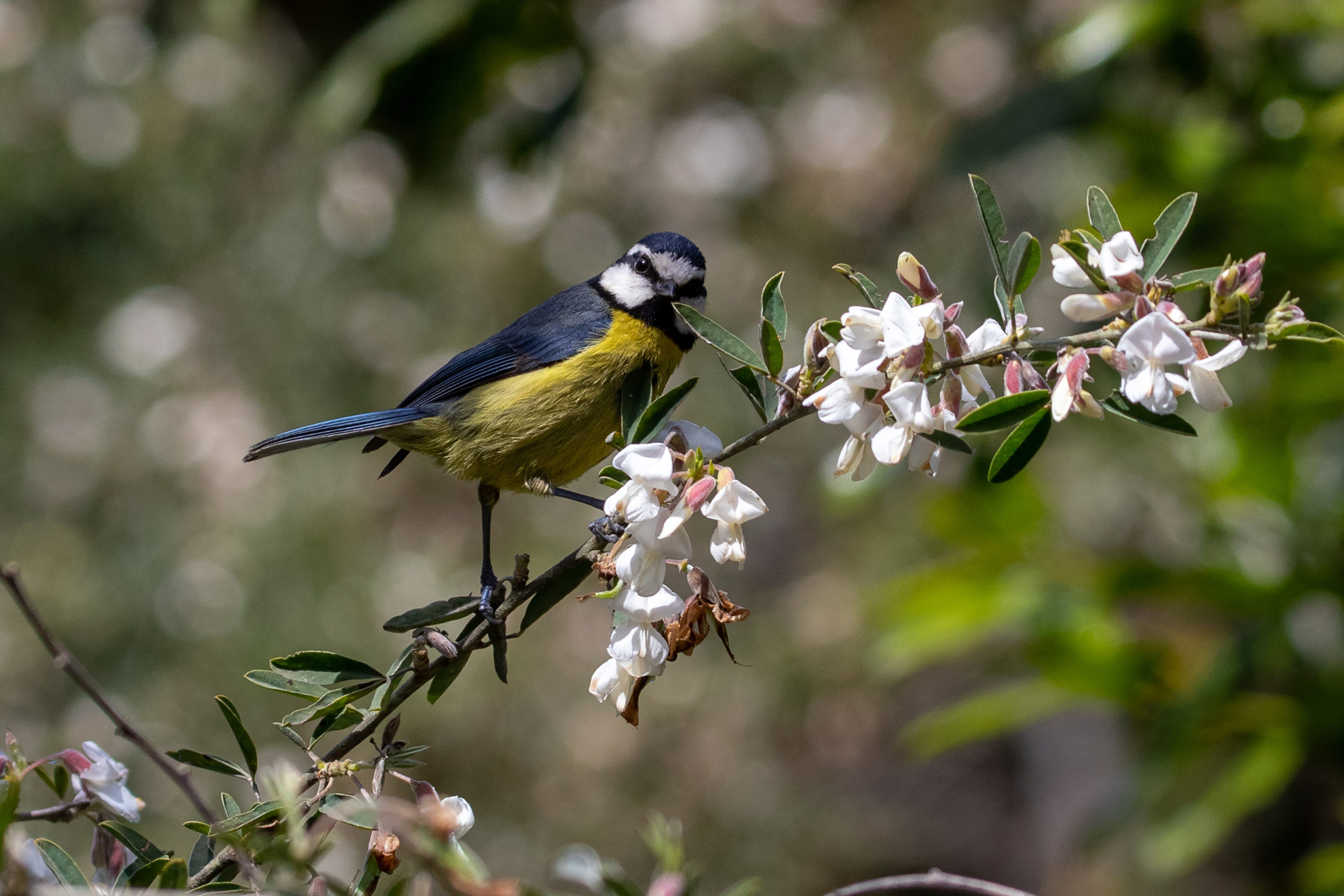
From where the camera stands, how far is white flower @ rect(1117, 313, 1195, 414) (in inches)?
39.6

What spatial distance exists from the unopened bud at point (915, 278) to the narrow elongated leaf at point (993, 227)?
0.27 feet

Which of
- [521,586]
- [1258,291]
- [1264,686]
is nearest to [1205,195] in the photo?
[1264,686]

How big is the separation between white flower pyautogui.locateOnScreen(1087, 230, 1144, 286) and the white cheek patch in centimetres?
168

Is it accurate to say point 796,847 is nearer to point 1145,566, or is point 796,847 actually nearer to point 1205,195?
point 1145,566

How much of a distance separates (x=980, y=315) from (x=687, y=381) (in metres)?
1.68

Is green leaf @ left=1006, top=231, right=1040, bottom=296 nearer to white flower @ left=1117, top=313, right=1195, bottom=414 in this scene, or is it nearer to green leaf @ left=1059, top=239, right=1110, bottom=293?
green leaf @ left=1059, top=239, right=1110, bottom=293

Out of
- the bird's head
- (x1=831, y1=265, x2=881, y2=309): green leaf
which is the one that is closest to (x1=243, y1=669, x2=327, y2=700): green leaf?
(x1=831, y1=265, x2=881, y2=309): green leaf

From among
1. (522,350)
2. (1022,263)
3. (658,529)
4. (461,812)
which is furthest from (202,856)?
(522,350)

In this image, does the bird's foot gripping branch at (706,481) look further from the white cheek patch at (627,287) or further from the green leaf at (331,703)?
the white cheek patch at (627,287)

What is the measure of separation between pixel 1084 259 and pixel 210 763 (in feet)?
3.44

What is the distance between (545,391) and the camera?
8.09 feet

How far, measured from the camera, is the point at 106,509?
19.2ft

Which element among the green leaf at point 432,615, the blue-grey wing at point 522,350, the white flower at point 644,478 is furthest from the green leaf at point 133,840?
the blue-grey wing at point 522,350

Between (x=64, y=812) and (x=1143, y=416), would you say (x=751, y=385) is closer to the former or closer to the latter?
(x=1143, y=416)
